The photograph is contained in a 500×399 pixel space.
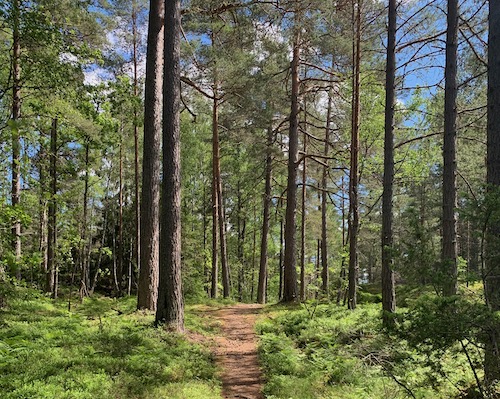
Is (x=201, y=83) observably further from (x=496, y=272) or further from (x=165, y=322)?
(x=496, y=272)

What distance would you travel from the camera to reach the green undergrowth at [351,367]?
4660 mm

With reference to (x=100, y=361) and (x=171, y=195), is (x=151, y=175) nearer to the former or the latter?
(x=171, y=195)

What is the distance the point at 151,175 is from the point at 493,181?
21.3 ft

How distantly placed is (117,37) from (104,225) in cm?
1439

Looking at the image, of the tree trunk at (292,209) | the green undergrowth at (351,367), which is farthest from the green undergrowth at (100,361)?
the tree trunk at (292,209)

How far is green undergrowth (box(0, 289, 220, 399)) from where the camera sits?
433 cm

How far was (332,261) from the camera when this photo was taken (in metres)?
33.6

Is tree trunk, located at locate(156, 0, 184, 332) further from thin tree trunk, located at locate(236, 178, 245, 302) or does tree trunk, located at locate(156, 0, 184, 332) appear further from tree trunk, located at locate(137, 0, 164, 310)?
thin tree trunk, located at locate(236, 178, 245, 302)

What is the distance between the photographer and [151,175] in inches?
336

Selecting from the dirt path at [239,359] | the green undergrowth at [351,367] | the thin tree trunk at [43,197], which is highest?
the thin tree trunk at [43,197]

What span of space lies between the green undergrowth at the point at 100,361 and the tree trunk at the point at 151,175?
922 millimetres

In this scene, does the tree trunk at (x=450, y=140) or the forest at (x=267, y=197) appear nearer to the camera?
the forest at (x=267, y=197)

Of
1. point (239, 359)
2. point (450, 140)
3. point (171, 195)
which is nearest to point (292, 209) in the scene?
point (450, 140)

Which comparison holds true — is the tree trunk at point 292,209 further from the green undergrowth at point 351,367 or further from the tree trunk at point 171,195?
the tree trunk at point 171,195
